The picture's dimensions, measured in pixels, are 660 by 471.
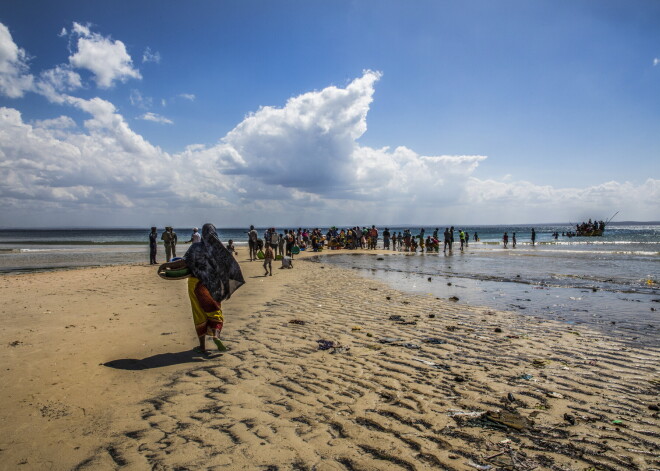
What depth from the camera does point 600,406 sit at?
434 cm

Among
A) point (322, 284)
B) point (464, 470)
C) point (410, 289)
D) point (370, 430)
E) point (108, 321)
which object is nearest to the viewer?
point (464, 470)

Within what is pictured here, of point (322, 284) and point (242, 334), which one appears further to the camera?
point (322, 284)

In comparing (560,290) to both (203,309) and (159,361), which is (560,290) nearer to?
(203,309)

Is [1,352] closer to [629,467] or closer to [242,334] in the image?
[242,334]

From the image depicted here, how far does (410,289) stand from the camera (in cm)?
1321

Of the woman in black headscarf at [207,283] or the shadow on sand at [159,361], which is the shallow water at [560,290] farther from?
the shadow on sand at [159,361]

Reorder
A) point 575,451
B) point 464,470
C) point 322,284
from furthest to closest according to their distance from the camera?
point 322,284 → point 575,451 → point 464,470

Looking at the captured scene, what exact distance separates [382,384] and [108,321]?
672 centimetres

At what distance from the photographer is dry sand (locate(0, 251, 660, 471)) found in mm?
3406

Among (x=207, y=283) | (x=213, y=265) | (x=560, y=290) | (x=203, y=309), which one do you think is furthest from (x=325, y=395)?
(x=560, y=290)

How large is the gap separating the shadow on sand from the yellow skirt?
40 centimetres

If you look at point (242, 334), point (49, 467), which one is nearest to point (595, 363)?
point (242, 334)

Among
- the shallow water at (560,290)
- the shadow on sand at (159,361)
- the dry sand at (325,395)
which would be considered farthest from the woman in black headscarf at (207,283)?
the shallow water at (560,290)

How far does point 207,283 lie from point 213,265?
32cm
